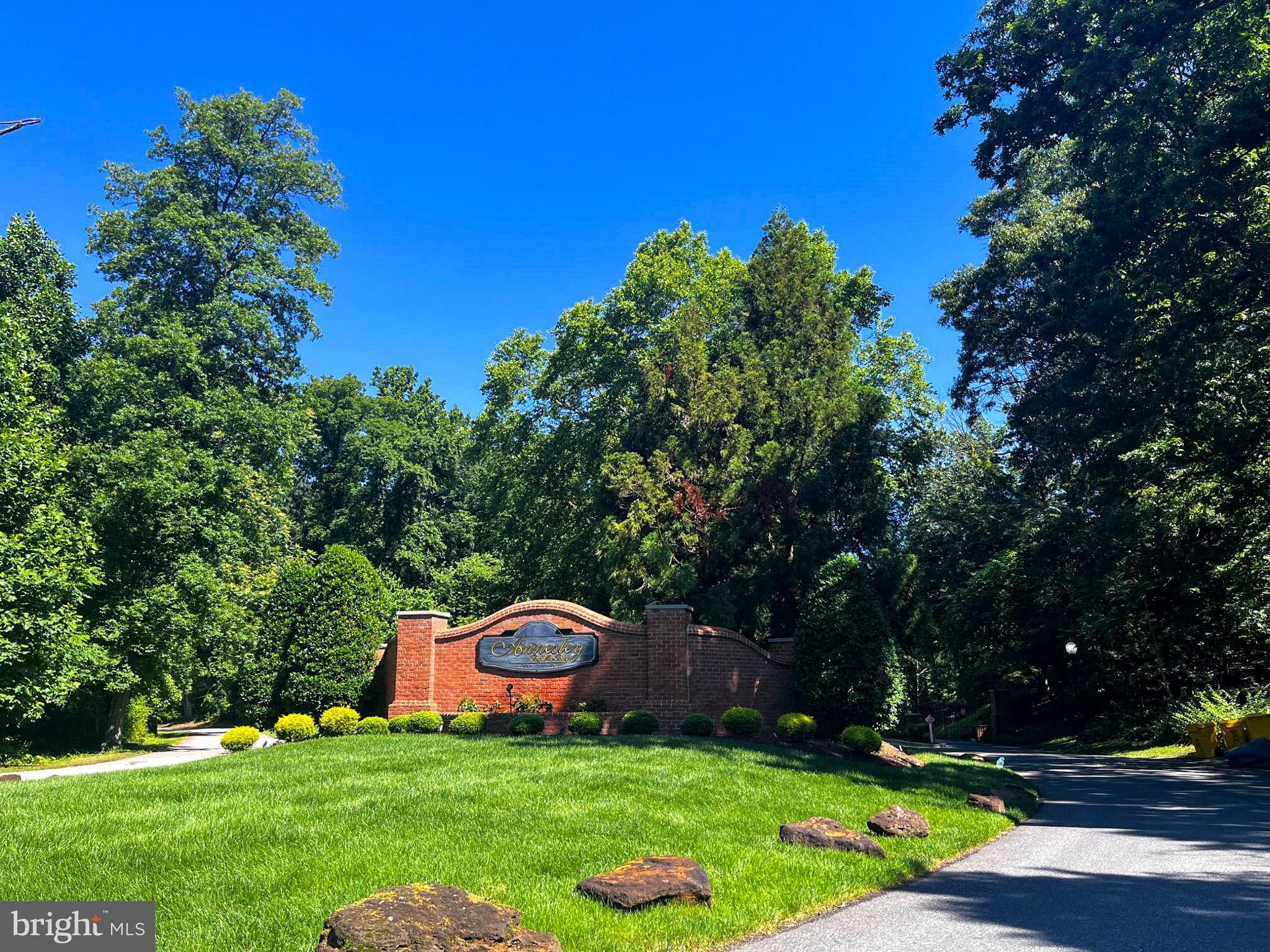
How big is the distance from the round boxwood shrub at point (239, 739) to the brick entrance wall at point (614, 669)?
299 cm

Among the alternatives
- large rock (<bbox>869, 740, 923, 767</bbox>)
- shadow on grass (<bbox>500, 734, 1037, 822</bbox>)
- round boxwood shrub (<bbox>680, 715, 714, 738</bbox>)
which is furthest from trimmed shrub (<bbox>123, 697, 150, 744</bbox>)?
large rock (<bbox>869, 740, 923, 767</bbox>)

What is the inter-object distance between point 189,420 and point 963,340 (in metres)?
25.0

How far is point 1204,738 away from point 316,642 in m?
20.7

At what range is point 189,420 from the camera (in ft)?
75.3

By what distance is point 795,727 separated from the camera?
15.1m

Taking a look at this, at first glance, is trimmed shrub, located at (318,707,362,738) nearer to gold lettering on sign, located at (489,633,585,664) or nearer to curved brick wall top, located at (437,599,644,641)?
curved brick wall top, located at (437,599,644,641)

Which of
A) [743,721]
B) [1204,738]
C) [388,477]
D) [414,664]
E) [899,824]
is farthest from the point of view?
[388,477]

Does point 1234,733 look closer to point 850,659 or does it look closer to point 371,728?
point 850,659

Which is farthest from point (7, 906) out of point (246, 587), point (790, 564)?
point (246, 587)

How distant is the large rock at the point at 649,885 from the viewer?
5594 millimetres

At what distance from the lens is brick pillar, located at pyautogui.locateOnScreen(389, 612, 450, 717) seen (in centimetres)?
1805

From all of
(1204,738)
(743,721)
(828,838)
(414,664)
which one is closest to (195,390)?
(414,664)

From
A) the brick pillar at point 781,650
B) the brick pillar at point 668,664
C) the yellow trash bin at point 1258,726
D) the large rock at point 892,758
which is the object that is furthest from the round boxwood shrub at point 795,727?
the yellow trash bin at point 1258,726

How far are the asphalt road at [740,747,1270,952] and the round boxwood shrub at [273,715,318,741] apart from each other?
12.7 meters
